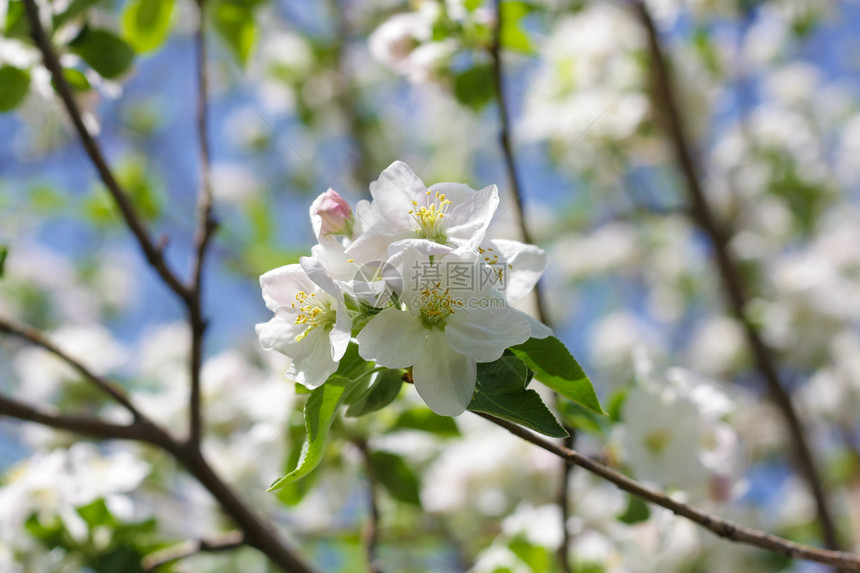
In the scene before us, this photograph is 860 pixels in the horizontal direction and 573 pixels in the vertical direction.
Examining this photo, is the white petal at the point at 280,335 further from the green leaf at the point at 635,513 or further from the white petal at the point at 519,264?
the green leaf at the point at 635,513

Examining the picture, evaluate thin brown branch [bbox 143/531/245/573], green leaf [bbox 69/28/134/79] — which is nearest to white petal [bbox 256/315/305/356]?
thin brown branch [bbox 143/531/245/573]

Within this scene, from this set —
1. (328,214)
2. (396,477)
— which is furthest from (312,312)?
(396,477)

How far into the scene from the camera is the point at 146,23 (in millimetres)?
1713

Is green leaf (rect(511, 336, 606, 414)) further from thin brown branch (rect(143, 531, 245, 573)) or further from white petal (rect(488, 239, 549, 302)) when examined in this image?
thin brown branch (rect(143, 531, 245, 573))

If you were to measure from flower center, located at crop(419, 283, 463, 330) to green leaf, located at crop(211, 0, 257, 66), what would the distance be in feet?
4.56

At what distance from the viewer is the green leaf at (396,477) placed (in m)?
1.68

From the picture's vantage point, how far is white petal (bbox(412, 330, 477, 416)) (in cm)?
82

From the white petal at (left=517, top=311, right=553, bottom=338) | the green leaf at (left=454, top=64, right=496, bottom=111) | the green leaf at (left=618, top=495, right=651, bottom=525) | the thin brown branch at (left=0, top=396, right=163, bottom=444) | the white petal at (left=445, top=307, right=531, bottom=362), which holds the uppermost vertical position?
the green leaf at (left=454, top=64, right=496, bottom=111)

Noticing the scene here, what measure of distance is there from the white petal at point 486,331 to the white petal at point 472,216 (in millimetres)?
95

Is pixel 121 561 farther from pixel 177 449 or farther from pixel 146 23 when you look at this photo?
pixel 146 23

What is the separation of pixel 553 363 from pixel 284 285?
336mm

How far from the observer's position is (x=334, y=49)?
4121 millimetres

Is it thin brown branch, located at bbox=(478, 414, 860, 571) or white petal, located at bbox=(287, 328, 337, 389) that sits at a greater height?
white petal, located at bbox=(287, 328, 337, 389)

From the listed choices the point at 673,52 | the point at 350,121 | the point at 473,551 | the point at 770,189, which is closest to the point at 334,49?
the point at 350,121
